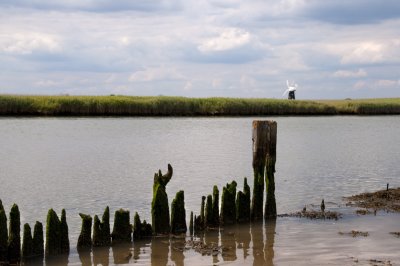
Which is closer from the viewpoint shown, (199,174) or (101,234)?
(101,234)

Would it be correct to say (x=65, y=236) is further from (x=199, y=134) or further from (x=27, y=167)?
(x=199, y=134)

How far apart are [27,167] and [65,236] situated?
1668 centimetres

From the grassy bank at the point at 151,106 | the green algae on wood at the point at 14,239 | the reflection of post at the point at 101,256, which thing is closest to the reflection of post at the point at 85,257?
the reflection of post at the point at 101,256

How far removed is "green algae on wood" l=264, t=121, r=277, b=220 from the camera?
16.6m

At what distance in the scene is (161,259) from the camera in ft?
43.5

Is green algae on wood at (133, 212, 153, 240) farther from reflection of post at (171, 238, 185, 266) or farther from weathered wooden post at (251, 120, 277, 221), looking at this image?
weathered wooden post at (251, 120, 277, 221)

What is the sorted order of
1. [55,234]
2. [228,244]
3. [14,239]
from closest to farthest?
[14,239] → [55,234] → [228,244]

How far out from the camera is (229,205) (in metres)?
16.2

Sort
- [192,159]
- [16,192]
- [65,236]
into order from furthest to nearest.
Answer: [192,159] → [16,192] → [65,236]

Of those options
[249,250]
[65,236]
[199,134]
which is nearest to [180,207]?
[249,250]

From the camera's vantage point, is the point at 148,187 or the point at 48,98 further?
the point at 48,98

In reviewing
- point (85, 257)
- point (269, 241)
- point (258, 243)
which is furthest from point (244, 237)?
point (85, 257)

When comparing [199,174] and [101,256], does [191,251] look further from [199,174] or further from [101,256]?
[199,174]

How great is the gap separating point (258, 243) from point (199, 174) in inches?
485
